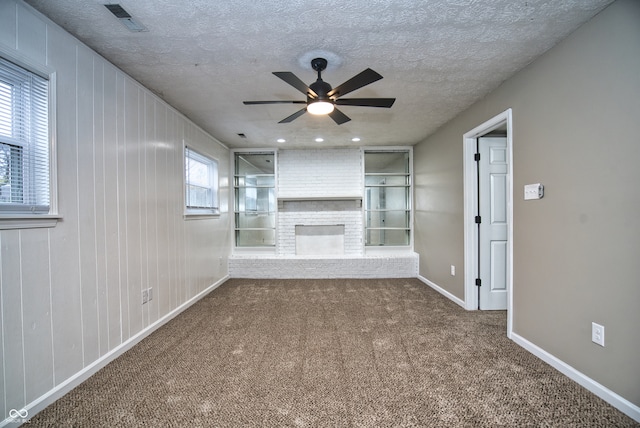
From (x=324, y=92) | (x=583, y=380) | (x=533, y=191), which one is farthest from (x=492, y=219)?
(x=324, y=92)

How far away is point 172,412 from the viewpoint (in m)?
1.65

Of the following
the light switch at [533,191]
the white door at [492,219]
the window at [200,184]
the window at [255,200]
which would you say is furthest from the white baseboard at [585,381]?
the window at [255,200]

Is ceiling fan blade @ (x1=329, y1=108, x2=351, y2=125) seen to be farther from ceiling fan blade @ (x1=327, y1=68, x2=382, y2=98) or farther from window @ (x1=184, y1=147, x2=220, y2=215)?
window @ (x1=184, y1=147, x2=220, y2=215)

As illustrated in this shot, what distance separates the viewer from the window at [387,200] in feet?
18.1

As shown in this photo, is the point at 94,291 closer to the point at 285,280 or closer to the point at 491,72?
the point at 285,280

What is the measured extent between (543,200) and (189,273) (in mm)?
3917

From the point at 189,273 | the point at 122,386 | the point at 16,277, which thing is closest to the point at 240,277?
the point at 189,273

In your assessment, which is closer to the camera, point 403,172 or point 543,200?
point 543,200

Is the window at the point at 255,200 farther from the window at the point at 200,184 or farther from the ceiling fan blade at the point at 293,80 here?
the ceiling fan blade at the point at 293,80

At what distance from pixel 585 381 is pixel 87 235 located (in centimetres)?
368

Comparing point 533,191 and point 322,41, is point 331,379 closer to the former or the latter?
point 533,191

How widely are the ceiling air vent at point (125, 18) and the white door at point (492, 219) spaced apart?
3.55 metres

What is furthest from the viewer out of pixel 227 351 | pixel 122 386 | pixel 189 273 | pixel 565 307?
pixel 189 273

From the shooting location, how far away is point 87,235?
2.03 m
